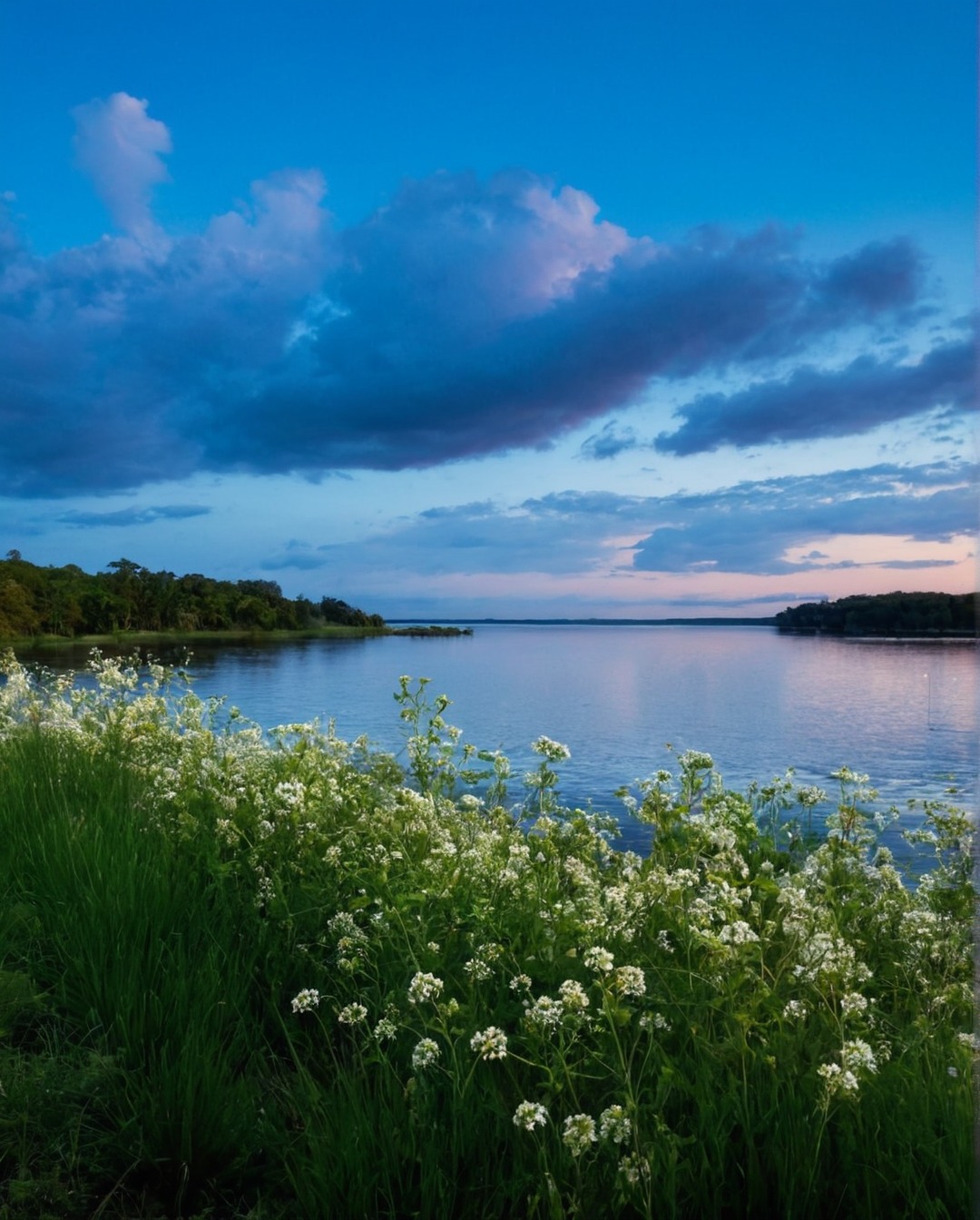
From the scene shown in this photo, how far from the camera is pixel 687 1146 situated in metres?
2.94

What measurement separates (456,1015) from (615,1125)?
3.54ft

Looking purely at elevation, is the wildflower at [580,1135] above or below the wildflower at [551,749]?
below

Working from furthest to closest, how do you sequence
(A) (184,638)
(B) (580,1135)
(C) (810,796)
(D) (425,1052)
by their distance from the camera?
1. (A) (184,638)
2. (C) (810,796)
3. (D) (425,1052)
4. (B) (580,1135)

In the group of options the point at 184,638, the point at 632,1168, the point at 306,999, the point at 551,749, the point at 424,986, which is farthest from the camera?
the point at 184,638

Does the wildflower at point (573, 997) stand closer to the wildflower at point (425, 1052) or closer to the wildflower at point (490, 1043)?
the wildflower at point (490, 1043)

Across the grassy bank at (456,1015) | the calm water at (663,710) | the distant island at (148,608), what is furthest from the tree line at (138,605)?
the grassy bank at (456,1015)

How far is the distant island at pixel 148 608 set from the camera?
7900cm

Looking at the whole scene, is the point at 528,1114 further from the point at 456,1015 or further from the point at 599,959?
the point at 456,1015

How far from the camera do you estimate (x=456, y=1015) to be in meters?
3.63

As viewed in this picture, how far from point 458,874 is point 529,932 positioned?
671 mm

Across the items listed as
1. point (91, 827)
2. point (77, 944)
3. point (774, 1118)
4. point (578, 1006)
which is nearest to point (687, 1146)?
point (774, 1118)

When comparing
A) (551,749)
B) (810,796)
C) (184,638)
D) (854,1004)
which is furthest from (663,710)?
(184,638)

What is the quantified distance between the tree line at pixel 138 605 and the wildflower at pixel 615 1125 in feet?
246

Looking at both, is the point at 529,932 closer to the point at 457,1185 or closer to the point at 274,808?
the point at 457,1185
